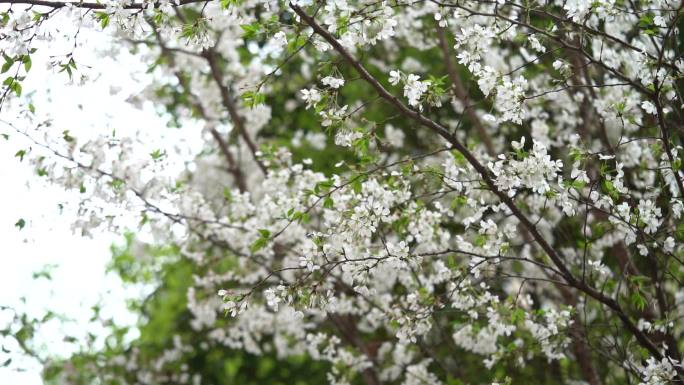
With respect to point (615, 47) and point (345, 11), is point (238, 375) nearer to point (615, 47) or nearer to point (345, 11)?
point (615, 47)

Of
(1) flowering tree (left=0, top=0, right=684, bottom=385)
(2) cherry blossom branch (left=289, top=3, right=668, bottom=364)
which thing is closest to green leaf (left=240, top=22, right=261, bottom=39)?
(1) flowering tree (left=0, top=0, right=684, bottom=385)

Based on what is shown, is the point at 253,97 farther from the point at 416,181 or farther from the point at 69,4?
the point at 416,181

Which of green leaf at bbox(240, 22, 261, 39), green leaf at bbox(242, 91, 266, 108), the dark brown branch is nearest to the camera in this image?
the dark brown branch

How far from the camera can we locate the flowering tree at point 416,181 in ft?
10.4

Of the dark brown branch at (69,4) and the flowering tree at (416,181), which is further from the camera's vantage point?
the flowering tree at (416,181)

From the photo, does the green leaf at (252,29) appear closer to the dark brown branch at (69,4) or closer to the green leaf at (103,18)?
the dark brown branch at (69,4)

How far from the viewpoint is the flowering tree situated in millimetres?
3184

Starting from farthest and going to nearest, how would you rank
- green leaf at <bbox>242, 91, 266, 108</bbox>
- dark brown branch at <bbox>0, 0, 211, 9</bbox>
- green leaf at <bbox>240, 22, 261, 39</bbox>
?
1. green leaf at <bbox>242, 91, 266, 108</bbox>
2. green leaf at <bbox>240, 22, 261, 39</bbox>
3. dark brown branch at <bbox>0, 0, 211, 9</bbox>

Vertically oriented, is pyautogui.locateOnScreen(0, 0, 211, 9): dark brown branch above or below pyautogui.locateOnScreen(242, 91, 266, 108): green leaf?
above

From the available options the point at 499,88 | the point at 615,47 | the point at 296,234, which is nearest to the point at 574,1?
the point at 499,88

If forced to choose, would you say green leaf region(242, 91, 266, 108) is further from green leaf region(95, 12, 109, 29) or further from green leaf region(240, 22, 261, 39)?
green leaf region(95, 12, 109, 29)

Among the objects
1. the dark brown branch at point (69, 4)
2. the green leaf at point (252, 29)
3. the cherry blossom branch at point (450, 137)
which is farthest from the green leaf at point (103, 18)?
the cherry blossom branch at point (450, 137)

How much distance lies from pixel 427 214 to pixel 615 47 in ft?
7.30

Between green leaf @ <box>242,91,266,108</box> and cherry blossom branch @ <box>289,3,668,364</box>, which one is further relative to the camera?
green leaf @ <box>242,91,266,108</box>
